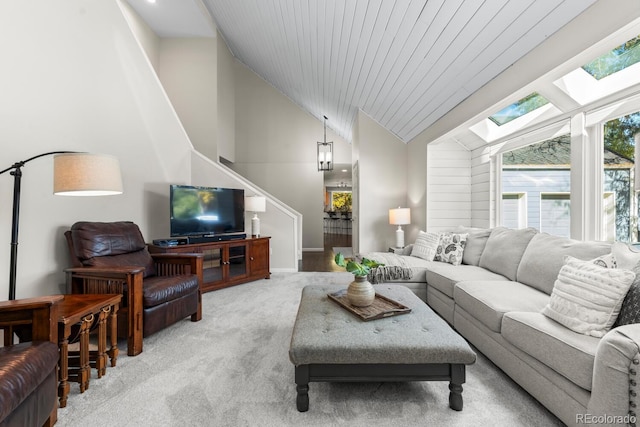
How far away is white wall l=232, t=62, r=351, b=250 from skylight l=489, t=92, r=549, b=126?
14.7 ft

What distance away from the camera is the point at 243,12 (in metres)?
4.49

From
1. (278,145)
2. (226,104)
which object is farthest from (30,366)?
(278,145)

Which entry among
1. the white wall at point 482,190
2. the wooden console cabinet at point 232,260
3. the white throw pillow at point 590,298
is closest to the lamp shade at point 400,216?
the white wall at point 482,190

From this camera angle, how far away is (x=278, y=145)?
24.2 feet

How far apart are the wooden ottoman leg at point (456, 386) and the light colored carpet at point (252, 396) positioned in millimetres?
43

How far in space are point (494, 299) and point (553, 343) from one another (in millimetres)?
561

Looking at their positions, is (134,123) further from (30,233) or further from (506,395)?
(506,395)

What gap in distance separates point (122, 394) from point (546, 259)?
2.97 m

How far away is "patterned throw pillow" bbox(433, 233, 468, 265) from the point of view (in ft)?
10.6

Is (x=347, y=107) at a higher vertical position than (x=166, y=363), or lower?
higher

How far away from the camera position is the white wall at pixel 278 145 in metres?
7.26

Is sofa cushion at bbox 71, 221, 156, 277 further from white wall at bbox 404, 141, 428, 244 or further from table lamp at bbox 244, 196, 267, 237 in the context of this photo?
white wall at bbox 404, 141, 428, 244

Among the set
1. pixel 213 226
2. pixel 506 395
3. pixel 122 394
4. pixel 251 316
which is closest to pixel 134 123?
pixel 213 226

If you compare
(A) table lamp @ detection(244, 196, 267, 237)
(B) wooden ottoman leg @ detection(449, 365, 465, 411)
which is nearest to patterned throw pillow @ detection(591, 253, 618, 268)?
(B) wooden ottoman leg @ detection(449, 365, 465, 411)
